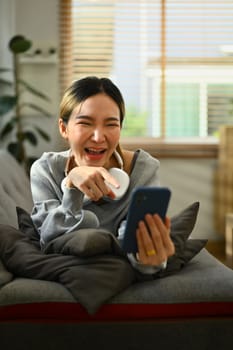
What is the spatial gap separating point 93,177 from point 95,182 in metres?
0.01

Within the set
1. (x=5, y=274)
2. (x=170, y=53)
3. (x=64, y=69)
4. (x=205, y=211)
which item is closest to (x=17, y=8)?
(x=64, y=69)

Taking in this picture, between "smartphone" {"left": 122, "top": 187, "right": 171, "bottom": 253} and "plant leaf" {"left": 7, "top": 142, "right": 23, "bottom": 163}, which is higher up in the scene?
"smartphone" {"left": 122, "top": 187, "right": 171, "bottom": 253}

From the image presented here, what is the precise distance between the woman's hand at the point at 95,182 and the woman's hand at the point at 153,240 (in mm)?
121

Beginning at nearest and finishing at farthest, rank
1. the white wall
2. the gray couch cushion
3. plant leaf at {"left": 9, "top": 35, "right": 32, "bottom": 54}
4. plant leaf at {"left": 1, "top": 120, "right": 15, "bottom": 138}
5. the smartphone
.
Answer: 1. the smartphone
2. the gray couch cushion
3. plant leaf at {"left": 9, "top": 35, "right": 32, "bottom": 54}
4. plant leaf at {"left": 1, "top": 120, "right": 15, "bottom": 138}
5. the white wall

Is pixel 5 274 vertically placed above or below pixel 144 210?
below

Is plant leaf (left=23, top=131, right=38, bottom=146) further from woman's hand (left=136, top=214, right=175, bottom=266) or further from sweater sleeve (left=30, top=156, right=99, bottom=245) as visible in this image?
woman's hand (left=136, top=214, right=175, bottom=266)

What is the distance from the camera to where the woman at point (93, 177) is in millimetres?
1534

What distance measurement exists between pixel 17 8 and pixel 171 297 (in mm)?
3546

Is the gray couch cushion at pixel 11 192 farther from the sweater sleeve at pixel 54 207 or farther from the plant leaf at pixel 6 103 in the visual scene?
the plant leaf at pixel 6 103

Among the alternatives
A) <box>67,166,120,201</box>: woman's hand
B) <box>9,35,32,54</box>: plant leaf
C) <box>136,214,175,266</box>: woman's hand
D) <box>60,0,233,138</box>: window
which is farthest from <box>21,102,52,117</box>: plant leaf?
<box>136,214,175,266</box>: woman's hand

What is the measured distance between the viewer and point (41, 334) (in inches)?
60.7

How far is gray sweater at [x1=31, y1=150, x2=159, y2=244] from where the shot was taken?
1.69 meters

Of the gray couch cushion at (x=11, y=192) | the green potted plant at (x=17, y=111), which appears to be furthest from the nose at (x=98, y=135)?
the green potted plant at (x=17, y=111)

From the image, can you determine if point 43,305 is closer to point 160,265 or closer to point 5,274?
point 5,274
